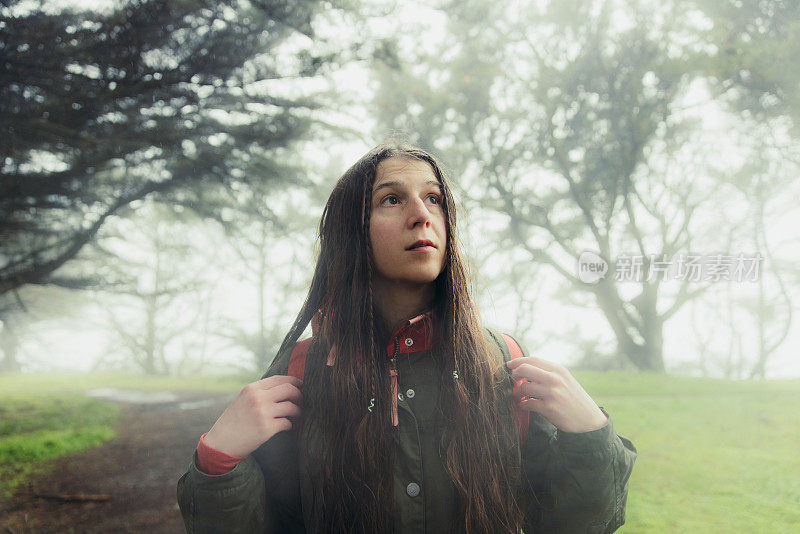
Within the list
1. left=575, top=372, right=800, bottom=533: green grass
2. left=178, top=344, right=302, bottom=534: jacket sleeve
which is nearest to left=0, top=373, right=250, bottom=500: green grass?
left=178, top=344, right=302, bottom=534: jacket sleeve

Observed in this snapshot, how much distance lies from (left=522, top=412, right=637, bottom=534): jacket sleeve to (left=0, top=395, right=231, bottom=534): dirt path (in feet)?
10.1

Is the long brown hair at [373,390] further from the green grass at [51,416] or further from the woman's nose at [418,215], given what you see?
the green grass at [51,416]

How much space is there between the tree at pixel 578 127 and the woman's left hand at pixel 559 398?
363cm

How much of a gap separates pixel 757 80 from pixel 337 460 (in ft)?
15.1

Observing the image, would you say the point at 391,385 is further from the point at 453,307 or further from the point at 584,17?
the point at 584,17

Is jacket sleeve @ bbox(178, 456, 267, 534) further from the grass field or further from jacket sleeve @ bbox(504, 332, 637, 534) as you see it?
the grass field

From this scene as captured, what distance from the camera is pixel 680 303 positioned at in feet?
16.5

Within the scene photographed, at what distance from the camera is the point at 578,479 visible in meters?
1.03

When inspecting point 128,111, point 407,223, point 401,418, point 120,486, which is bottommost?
point 120,486

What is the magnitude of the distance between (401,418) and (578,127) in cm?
495

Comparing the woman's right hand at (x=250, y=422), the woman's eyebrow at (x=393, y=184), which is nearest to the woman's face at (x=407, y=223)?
the woman's eyebrow at (x=393, y=184)

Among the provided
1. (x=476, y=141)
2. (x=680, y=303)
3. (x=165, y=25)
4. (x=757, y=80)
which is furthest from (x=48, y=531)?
(x=757, y=80)

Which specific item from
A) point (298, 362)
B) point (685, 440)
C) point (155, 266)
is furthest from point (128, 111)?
point (685, 440)

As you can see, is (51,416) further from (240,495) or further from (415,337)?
(415,337)
